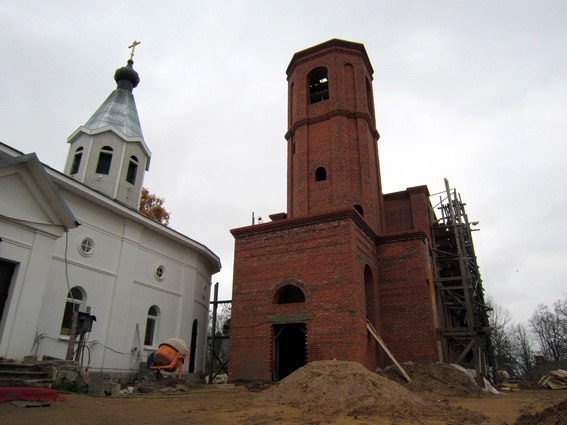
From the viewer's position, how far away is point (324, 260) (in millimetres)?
15242

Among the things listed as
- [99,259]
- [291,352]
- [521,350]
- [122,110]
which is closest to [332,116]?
[291,352]

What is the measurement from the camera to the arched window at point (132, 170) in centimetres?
2119

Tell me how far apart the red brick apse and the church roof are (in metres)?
8.35

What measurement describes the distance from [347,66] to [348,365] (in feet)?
50.4

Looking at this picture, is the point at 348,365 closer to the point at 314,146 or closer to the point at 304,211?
the point at 304,211

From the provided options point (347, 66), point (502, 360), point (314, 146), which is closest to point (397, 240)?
point (314, 146)

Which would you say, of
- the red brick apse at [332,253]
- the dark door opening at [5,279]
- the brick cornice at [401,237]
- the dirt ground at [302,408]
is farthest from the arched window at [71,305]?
the brick cornice at [401,237]

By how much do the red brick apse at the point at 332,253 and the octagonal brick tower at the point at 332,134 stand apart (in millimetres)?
54

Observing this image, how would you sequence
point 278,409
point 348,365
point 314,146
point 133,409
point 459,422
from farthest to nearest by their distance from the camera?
point 314,146
point 348,365
point 278,409
point 133,409
point 459,422

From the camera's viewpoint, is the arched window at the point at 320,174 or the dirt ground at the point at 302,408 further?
the arched window at the point at 320,174

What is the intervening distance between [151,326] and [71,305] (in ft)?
13.7

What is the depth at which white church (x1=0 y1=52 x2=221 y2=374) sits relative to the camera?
11.6 metres

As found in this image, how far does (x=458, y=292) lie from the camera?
2131 centimetres

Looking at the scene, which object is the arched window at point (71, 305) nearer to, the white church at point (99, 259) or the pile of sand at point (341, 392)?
the white church at point (99, 259)
